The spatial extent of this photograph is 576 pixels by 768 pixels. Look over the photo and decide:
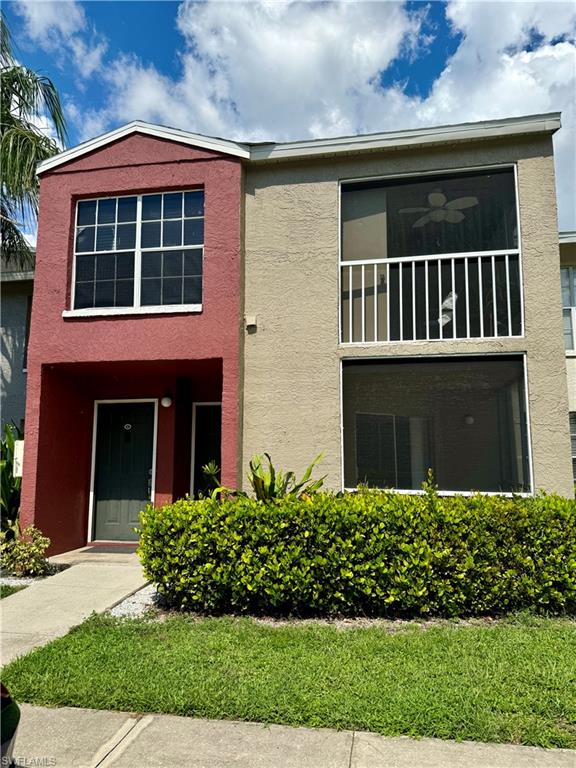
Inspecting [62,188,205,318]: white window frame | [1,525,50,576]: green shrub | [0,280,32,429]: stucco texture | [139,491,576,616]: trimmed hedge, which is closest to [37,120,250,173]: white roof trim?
[62,188,205,318]: white window frame

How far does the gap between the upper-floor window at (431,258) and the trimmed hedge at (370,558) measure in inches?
117

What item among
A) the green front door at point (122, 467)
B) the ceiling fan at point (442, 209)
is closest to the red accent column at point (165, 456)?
the green front door at point (122, 467)

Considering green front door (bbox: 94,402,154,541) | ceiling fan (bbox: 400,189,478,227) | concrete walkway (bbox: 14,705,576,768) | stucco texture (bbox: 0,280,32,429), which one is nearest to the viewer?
concrete walkway (bbox: 14,705,576,768)

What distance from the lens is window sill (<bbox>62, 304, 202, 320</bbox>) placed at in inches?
334

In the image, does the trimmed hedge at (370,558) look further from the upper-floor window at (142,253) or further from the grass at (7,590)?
the upper-floor window at (142,253)

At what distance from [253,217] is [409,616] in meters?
6.15

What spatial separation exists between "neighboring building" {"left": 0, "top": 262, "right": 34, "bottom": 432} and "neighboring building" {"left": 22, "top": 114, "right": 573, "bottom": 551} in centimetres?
289

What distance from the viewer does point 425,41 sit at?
8281mm

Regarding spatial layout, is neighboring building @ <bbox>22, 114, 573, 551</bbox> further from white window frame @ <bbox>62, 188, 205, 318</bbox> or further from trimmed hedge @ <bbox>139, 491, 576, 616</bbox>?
trimmed hedge @ <bbox>139, 491, 576, 616</bbox>

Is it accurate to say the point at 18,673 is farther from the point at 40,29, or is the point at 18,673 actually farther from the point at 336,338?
the point at 40,29

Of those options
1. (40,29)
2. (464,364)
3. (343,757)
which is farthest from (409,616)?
(40,29)

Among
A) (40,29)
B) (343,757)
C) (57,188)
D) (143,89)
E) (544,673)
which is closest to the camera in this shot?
(343,757)

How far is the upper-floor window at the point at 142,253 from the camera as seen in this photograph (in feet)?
28.6

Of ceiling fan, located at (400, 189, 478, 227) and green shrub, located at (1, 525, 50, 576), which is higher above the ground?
ceiling fan, located at (400, 189, 478, 227)
